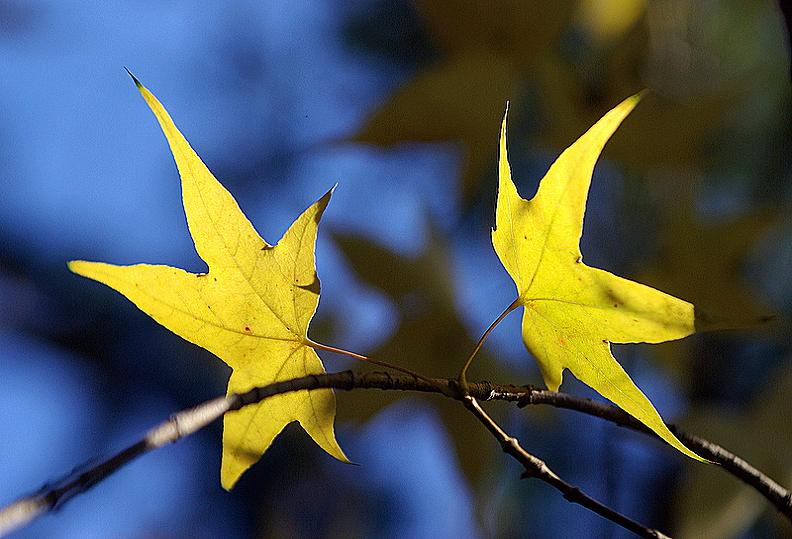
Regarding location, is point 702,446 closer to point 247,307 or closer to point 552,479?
point 552,479

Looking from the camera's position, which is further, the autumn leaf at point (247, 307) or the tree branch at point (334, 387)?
the autumn leaf at point (247, 307)

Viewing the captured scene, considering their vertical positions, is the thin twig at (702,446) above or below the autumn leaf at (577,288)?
below

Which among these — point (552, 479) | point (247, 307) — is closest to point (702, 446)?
point (552, 479)

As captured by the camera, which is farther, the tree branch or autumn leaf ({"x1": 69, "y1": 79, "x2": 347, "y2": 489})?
autumn leaf ({"x1": 69, "y1": 79, "x2": 347, "y2": 489})

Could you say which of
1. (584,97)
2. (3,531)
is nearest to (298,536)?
(584,97)

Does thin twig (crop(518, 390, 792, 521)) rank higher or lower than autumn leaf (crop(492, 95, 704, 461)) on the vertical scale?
lower
